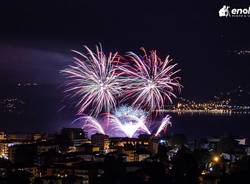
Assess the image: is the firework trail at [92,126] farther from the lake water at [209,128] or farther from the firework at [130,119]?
the lake water at [209,128]

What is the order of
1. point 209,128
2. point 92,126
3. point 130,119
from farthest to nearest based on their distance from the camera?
point 209,128 → point 92,126 → point 130,119

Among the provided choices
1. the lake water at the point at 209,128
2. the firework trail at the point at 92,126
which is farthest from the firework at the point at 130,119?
the lake water at the point at 209,128

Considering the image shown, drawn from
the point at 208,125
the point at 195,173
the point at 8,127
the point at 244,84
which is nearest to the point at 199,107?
the point at 244,84

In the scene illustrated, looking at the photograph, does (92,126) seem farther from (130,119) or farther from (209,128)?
(209,128)

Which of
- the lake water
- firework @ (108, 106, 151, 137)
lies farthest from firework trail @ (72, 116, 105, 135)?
the lake water

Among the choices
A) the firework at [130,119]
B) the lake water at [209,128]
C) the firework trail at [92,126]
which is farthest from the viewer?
the lake water at [209,128]

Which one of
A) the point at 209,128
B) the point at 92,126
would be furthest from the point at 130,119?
the point at 209,128

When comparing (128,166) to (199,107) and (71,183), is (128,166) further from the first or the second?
(199,107)

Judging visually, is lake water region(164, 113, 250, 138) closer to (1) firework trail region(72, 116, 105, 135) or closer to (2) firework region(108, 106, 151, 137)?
(1) firework trail region(72, 116, 105, 135)

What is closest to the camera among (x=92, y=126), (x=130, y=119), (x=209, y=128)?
(x=130, y=119)

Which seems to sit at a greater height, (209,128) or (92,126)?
(92,126)

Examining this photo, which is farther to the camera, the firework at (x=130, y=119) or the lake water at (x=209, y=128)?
the lake water at (x=209, y=128)

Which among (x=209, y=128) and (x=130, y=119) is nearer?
(x=130, y=119)
